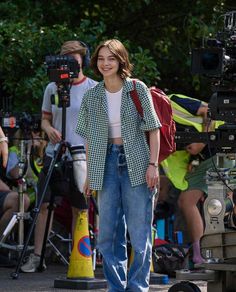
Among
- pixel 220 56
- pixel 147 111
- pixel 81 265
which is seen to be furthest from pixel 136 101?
pixel 81 265

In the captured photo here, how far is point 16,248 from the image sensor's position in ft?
34.1

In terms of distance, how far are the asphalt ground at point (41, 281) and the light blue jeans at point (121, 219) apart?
1349 mm

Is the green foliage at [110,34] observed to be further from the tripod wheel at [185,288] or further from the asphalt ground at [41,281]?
the tripod wheel at [185,288]

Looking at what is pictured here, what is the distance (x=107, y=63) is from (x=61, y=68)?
197cm

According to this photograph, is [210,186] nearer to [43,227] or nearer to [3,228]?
[43,227]

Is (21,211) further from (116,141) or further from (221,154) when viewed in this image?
(221,154)

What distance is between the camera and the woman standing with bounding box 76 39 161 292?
24.9 feet

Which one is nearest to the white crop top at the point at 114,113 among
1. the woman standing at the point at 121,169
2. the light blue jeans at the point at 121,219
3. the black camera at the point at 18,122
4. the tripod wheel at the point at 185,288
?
the woman standing at the point at 121,169

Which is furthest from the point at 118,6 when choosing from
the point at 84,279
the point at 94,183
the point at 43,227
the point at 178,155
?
the point at 94,183

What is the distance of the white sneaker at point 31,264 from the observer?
1009 cm

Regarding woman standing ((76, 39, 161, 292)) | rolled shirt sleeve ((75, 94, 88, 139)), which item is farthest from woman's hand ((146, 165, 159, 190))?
rolled shirt sleeve ((75, 94, 88, 139))

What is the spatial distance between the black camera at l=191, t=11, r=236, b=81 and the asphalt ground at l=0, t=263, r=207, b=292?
235 centimetres

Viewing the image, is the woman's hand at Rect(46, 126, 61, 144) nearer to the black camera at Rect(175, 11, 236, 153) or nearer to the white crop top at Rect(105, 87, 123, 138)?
the white crop top at Rect(105, 87, 123, 138)

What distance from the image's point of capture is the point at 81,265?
9.14 meters
